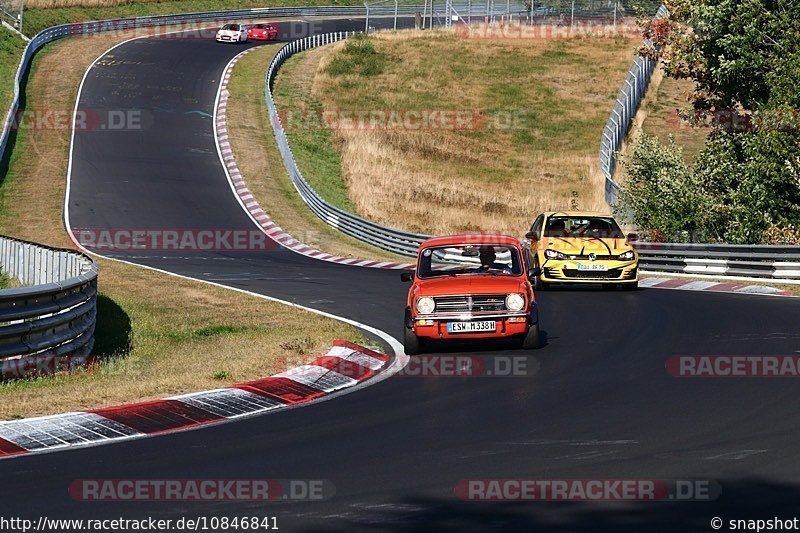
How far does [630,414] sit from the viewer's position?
11281mm

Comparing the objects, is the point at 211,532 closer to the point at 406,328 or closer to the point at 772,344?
the point at 406,328

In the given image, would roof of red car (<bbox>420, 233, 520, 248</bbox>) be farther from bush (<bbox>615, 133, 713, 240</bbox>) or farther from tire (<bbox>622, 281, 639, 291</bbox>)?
bush (<bbox>615, 133, 713, 240</bbox>)

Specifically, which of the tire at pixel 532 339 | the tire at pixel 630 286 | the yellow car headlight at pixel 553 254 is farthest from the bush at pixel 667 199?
the tire at pixel 532 339

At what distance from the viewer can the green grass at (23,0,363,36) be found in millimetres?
67375

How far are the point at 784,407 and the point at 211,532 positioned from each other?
20.0ft

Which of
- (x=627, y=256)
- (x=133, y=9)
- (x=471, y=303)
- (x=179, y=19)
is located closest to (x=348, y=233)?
(x=627, y=256)

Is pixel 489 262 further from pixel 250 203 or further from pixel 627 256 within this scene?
pixel 250 203

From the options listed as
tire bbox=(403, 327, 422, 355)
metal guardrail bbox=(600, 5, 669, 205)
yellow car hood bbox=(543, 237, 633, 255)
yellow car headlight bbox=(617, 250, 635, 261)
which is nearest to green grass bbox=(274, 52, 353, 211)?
metal guardrail bbox=(600, 5, 669, 205)

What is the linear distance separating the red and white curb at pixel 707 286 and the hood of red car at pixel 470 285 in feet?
29.4

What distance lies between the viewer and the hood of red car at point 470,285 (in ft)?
51.8

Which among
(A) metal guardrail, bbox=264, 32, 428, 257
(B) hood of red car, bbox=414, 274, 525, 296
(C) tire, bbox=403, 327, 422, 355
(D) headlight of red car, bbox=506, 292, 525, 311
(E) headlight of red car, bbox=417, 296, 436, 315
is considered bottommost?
(A) metal guardrail, bbox=264, 32, 428, 257

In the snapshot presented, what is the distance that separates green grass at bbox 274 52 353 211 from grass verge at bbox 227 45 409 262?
2.68 ft

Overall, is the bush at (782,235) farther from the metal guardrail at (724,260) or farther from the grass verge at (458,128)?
the grass verge at (458,128)

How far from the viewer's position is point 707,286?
82.2 feet
